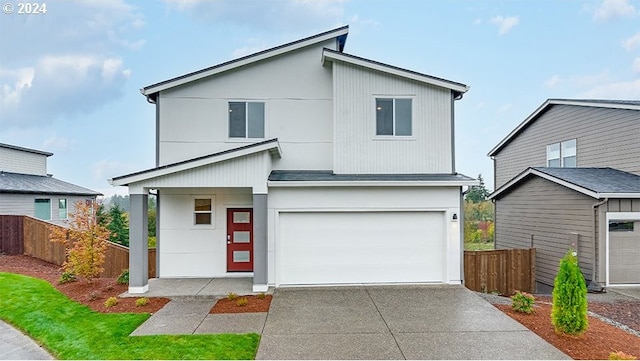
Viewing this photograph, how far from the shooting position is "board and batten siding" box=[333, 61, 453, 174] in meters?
9.69

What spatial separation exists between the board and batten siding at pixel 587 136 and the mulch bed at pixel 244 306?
42.2ft

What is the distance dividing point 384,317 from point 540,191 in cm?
923

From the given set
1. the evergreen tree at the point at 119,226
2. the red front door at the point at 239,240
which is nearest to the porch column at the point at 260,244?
the red front door at the point at 239,240

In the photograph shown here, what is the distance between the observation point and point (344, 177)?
920 cm

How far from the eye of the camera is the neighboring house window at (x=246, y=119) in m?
9.98

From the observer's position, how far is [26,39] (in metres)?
13.2

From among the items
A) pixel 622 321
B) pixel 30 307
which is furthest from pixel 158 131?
pixel 622 321

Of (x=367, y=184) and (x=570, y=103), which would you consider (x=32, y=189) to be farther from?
(x=570, y=103)

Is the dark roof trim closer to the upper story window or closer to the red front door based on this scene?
the red front door

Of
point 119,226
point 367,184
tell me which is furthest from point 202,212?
point 119,226

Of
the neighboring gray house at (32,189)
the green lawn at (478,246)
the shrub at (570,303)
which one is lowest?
the green lawn at (478,246)

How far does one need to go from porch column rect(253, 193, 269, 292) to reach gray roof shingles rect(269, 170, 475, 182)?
75 cm

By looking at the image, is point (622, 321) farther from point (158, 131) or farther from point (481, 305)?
point (158, 131)

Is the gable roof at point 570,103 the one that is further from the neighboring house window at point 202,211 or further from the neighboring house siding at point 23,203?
the neighboring house siding at point 23,203
